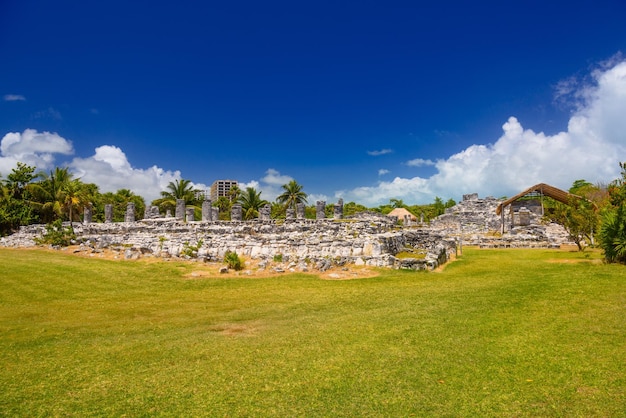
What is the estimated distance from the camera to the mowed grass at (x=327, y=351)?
197 inches

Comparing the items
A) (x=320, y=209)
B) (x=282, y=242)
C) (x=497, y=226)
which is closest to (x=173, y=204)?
(x=320, y=209)

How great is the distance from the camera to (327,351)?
688 cm

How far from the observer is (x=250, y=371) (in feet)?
20.0

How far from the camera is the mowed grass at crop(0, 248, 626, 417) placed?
16.4ft

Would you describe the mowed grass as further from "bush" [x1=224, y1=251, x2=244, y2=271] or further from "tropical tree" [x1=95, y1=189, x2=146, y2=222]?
"tropical tree" [x1=95, y1=189, x2=146, y2=222]

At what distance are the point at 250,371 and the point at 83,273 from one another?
45.4 feet

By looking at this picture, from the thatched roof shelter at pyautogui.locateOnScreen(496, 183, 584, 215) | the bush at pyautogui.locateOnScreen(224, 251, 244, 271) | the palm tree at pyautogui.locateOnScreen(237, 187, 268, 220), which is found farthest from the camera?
the palm tree at pyautogui.locateOnScreen(237, 187, 268, 220)

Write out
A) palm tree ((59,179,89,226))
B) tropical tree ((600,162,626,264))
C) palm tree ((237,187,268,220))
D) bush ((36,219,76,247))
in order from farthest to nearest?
palm tree ((237,187,268,220))
palm tree ((59,179,89,226))
bush ((36,219,76,247))
tropical tree ((600,162,626,264))

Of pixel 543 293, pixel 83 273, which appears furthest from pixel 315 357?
pixel 83 273

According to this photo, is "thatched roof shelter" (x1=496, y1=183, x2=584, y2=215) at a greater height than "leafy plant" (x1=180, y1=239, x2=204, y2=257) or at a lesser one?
greater

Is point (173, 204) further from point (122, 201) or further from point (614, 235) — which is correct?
point (614, 235)

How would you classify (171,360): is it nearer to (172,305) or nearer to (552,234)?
(172,305)

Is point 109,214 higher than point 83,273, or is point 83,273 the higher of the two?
point 109,214

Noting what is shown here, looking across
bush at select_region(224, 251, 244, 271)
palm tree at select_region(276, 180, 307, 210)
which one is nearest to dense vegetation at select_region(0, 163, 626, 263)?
palm tree at select_region(276, 180, 307, 210)
